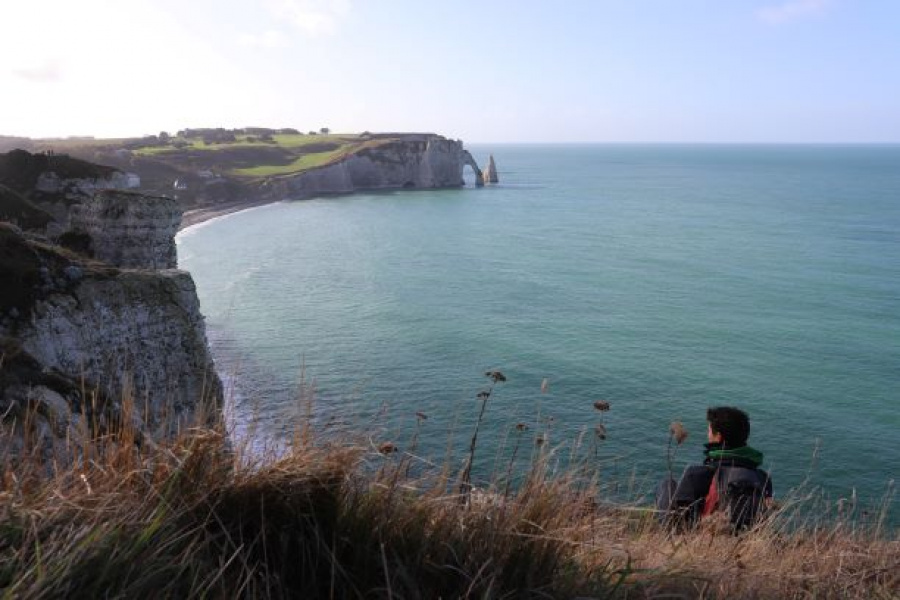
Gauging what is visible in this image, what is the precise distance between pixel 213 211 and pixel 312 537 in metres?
100

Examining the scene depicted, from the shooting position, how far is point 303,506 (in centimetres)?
355

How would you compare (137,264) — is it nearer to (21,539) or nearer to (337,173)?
(21,539)

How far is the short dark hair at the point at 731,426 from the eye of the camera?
20.6 feet

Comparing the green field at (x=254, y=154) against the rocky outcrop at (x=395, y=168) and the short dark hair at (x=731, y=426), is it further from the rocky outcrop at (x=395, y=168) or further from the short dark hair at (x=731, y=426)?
the short dark hair at (x=731, y=426)

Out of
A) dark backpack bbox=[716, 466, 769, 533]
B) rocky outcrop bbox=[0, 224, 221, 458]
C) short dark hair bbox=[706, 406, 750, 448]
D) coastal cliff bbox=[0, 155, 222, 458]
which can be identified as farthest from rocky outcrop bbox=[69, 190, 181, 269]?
dark backpack bbox=[716, 466, 769, 533]

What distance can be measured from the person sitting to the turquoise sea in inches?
27.1

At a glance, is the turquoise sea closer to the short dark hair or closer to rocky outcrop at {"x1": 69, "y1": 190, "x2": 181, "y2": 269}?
the short dark hair

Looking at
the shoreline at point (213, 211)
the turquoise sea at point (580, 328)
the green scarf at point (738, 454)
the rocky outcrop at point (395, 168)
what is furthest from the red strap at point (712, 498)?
the rocky outcrop at point (395, 168)

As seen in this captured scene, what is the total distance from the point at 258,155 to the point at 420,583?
463 feet

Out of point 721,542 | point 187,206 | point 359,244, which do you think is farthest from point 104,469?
point 187,206

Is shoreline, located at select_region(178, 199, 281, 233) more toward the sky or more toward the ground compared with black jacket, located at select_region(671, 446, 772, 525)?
more toward the ground

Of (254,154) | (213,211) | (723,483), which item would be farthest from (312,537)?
(254,154)

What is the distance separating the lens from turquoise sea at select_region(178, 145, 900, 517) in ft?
83.1

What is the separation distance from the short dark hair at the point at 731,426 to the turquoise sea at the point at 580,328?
1197mm
